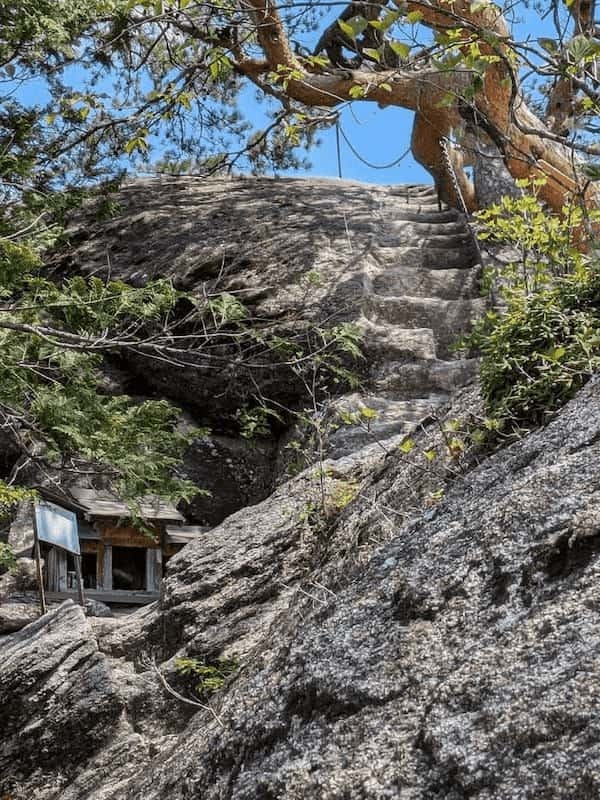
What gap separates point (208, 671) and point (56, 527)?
4.05 metres

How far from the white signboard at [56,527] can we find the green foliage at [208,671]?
313 cm

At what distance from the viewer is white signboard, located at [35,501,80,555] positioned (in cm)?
928

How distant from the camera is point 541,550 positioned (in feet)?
10.6

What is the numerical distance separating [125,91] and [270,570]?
9230 mm

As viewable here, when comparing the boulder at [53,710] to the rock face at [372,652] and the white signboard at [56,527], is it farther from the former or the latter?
the white signboard at [56,527]

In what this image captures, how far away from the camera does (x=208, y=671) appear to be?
19.2 feet

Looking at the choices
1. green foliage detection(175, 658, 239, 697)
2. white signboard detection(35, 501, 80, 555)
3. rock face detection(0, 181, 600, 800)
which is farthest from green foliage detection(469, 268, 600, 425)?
white signboard detection(35, 501, 80, 555)

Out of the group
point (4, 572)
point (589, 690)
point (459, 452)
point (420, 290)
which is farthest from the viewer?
point (420, 290)

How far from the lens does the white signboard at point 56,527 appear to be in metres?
9.28

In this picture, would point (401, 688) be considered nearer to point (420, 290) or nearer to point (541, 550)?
point (541, 550)

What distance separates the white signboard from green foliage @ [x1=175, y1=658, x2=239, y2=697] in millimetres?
3129

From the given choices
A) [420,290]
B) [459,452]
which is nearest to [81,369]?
[459,452]

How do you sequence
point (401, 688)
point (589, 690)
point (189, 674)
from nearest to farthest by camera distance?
point (589, 690) < point (401, 688) < point (189, 674)

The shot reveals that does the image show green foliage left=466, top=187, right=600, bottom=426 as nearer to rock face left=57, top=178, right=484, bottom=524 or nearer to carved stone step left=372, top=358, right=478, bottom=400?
rock face left=57, top=178, right=484, bottom=524
